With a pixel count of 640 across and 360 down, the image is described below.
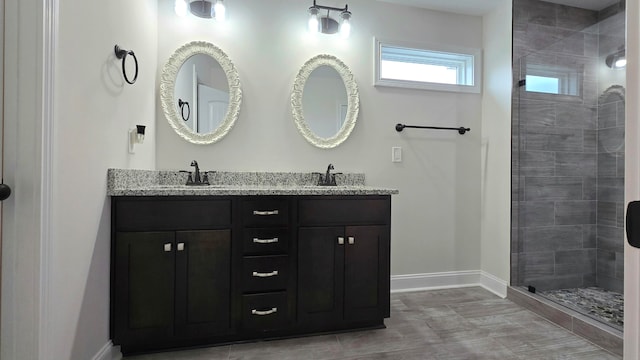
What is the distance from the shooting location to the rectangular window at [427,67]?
2584 millimetres

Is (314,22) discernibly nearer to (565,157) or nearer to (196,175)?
(196,175)

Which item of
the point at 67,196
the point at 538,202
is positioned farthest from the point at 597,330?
the point at 67,196

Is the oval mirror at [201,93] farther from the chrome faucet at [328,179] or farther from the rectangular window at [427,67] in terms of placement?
the rectangular window at [427,67]

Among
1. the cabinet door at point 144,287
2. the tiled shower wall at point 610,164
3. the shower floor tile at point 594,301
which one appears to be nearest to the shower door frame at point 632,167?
the cabinet door at point 144,287

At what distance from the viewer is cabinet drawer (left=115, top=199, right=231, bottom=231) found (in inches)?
63.7

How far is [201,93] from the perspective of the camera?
2.29m

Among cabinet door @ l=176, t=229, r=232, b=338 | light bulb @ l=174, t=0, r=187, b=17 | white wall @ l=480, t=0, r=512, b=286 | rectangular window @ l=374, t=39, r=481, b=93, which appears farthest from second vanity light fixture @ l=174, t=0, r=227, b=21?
white wall @ l=480, t=0, r=512, b=286

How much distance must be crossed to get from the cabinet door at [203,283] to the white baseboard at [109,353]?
332 millimetres

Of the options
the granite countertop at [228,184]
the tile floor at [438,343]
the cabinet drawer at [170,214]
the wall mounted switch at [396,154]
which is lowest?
the tile floor at [438,343]

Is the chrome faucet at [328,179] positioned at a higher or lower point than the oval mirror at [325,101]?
lower

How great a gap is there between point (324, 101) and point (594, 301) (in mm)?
2601

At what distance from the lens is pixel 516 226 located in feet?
8.11

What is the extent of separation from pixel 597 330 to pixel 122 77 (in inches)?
124

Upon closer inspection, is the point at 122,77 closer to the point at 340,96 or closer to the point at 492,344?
the point at 340,96
